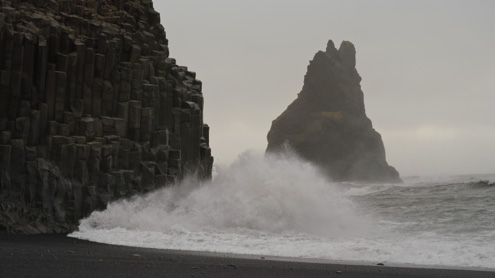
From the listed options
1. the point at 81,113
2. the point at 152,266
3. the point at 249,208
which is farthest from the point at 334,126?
the point at 152,266

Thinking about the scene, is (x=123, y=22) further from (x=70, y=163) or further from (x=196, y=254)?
(x=196, y=254)

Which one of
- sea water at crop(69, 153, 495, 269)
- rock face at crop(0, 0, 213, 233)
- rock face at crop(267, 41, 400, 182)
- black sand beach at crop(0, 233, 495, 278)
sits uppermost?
rock face at crop(267, 41, 400, 182)

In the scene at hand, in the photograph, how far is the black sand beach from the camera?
12.0 m

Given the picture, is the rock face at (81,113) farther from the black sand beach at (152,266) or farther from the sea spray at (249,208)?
the black sand beach at (152,266)

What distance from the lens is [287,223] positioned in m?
22.5

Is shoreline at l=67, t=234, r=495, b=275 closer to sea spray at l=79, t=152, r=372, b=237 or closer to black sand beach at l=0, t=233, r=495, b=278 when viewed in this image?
black sand beach at l=0, t=233, r=495, b=278

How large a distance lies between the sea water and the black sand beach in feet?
5.84

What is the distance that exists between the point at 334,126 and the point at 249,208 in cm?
8088

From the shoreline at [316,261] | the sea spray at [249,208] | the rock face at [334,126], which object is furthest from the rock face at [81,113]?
the rock face at [334,126]

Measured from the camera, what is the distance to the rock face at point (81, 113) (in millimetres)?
20297

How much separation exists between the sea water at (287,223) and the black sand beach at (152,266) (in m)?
1.78

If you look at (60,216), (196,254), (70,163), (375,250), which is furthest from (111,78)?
(375,250)

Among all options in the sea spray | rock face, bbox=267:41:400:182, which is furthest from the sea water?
rock face, bbox=267:41:400:182

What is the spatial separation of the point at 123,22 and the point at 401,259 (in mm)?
16076
